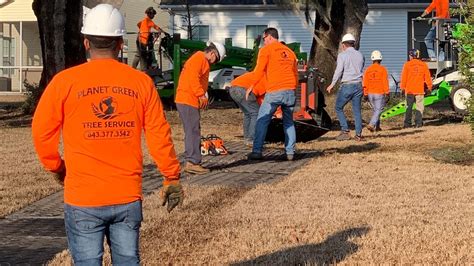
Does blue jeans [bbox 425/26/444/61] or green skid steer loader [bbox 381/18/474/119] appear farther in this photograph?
blue jeans [bbox 425/26/444/61]

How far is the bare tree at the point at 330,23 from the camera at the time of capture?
76.7 feet

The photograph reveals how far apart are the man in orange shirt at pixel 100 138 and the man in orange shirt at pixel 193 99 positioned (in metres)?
6.82

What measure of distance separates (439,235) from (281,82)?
5.51 m

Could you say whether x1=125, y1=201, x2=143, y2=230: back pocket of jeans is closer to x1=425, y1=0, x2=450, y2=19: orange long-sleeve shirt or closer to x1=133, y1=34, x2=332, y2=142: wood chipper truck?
x1=133, y1=34, x2=332, y2=142: wood chipper truck

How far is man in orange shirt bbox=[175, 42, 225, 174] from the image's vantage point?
11.5 m

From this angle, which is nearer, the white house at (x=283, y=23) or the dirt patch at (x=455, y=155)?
the dirt patch at (x=455, y=155)

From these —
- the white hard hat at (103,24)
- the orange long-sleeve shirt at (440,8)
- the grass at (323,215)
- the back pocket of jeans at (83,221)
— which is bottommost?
the grass at (323,215)

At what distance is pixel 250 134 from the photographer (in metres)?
14.7

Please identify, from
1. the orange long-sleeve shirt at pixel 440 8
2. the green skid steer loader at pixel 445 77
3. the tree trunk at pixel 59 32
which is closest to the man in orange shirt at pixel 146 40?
the tree trunk at pixel 59 32

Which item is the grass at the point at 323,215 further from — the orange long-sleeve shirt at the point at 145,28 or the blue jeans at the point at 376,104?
the orange long-sleeve shirt at the point at 145,28

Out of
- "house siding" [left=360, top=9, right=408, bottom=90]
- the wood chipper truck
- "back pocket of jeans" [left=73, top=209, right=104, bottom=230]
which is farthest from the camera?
"house siding" [left=360, top=9, right=408, bottom=90]

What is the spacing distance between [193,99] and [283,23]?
28.4m

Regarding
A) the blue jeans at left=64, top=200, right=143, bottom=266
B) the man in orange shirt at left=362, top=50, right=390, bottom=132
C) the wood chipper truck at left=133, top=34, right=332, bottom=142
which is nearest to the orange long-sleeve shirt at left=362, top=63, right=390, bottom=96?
the man in orange shirt at left=362, top=50, right=390, bottom=132

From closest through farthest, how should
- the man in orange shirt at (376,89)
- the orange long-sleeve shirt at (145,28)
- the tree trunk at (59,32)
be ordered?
the man in orange shirt at (376,89)
the tree trunk at (59,32)
the orange long-sleeve shirt at (145,28)
